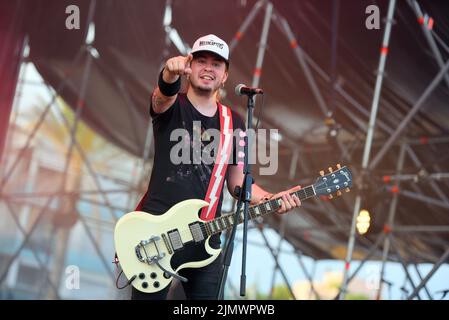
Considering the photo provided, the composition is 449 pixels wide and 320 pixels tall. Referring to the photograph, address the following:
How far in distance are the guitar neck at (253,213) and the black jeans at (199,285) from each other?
168mm

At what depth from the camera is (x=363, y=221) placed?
6.19 meters

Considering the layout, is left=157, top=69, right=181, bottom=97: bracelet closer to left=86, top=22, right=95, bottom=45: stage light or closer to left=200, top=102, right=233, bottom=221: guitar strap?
left=200, top=102, right=233, bottom=221: guitar strap

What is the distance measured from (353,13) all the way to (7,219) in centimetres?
480

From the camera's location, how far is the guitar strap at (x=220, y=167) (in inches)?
136

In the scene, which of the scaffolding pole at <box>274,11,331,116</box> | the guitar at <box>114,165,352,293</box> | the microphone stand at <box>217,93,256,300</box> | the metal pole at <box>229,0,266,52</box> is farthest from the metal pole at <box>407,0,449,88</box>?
the guitar at <box>114,165,352,293</box>

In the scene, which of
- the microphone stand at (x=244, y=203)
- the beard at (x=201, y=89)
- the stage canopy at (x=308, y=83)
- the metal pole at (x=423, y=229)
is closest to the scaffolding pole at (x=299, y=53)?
the stage canopy at (x=308, y=83)

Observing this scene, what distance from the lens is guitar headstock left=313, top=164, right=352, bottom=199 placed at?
146 inches

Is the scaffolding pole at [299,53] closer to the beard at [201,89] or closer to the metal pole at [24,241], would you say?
the metal pole at [24,241]

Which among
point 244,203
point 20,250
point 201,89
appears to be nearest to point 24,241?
point 20,250

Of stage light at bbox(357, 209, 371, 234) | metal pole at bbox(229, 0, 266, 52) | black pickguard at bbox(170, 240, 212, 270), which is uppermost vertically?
metal pole at bbox(229, 0, 266, 52)

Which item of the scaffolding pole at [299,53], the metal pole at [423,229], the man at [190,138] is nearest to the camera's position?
the man at [190,138]

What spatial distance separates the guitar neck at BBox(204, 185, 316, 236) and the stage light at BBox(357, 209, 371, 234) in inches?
103
